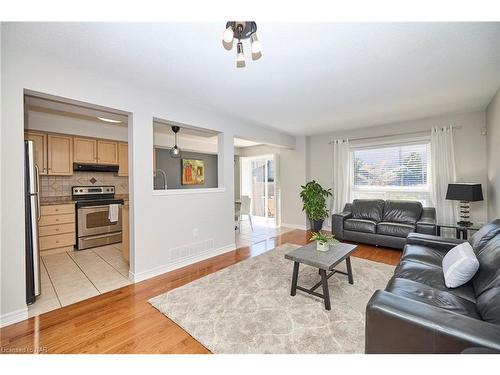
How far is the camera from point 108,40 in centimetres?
181

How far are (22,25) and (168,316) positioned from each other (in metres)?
2.60

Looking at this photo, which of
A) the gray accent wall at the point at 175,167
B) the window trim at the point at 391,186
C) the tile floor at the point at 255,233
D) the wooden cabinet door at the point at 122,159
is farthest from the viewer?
the gray accent wall at the point at 175,167

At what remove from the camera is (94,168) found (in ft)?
14.3

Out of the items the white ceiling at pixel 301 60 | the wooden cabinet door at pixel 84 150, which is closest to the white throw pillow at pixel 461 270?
the white ceiling at pixel 301 60

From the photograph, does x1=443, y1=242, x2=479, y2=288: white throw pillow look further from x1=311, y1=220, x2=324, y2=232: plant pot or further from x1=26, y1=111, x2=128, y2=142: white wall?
x1=26, y1=111, x2=128, y2=142: white wall

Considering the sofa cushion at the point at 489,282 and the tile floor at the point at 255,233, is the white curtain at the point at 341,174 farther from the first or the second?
the sofa cushion at the point at 489,282

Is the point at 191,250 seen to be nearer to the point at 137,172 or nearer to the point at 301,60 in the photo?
the point at 137,172

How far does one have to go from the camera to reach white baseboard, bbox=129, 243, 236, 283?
2.76m

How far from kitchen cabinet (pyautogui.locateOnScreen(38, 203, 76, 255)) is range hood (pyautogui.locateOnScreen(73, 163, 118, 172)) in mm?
721

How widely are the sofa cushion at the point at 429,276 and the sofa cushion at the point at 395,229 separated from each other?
190 cm

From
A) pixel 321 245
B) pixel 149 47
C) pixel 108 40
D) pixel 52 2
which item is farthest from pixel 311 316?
pixel 108 40

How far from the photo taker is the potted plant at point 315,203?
202 inches

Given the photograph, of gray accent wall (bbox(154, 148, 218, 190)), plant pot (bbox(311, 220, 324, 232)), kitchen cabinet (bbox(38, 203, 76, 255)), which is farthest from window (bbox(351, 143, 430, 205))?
kitchen cabinet (bbox(38, 203, 76, 255))
